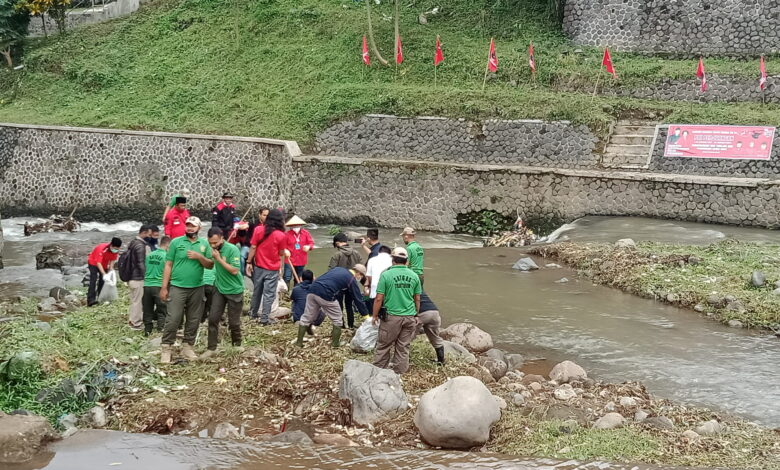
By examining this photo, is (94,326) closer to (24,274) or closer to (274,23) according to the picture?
(24,274)

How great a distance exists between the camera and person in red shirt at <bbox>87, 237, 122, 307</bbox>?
12648 mm

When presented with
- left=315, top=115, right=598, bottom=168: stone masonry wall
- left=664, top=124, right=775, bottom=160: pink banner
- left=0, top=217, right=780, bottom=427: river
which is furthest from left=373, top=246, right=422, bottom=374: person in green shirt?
left=664, top=124, right=775, bottom=160: pink banner

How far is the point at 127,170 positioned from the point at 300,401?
1846 cm

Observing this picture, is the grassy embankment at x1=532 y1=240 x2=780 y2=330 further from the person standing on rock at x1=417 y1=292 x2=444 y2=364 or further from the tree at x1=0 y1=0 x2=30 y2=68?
the tree at x1=0 y1=0 x2=30 y2=68

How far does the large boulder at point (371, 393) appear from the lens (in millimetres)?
7938

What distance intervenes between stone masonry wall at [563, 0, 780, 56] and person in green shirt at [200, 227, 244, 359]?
21.6 metres

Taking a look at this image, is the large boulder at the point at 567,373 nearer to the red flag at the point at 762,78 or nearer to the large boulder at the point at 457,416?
the large boulder at the point at 457,416

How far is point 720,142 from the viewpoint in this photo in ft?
68.2

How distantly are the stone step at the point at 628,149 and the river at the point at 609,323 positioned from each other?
98.5 inches

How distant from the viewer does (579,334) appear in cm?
1210

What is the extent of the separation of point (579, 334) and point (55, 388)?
722cm

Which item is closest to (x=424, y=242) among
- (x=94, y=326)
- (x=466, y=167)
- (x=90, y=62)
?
(x=466, y=167)

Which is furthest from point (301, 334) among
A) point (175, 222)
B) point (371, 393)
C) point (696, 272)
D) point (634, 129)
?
point (634, 129)

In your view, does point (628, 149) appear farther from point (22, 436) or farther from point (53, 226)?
point (22, 436)
